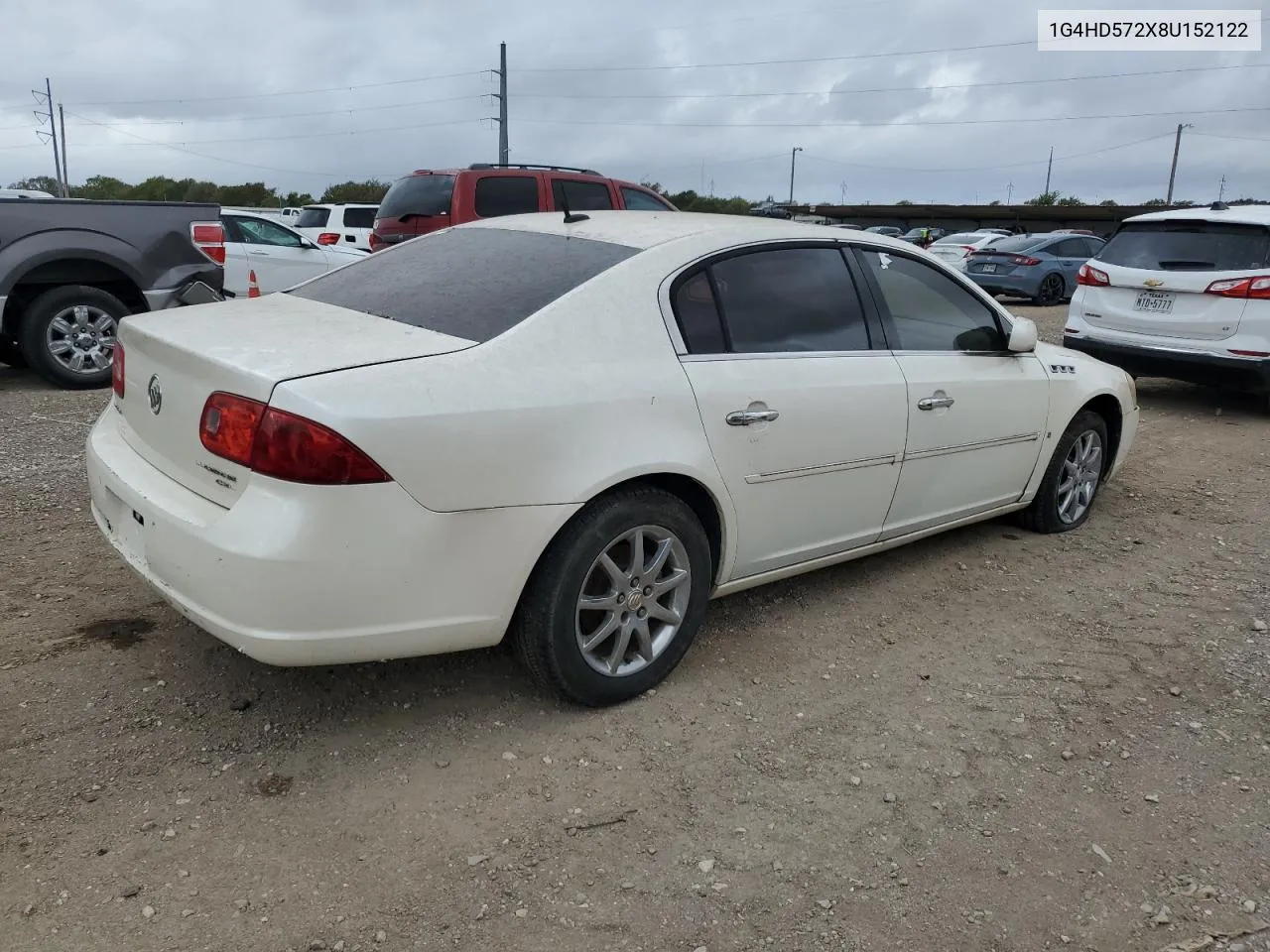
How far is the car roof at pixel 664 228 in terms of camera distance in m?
3.53

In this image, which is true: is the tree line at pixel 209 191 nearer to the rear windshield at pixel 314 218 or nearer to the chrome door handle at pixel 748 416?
the rear windshield at pixel 314 218

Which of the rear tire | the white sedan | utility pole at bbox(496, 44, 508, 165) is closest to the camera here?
the white sedan

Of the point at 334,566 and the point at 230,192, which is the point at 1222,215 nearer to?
the point at 334,566

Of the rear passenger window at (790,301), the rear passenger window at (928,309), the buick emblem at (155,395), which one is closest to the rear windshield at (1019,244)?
the rear passenger window at (928,309)

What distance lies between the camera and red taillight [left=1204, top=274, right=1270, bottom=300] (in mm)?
7668

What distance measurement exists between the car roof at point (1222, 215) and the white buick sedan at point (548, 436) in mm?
4969

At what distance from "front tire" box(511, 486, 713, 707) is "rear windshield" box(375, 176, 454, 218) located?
8607 millimetres

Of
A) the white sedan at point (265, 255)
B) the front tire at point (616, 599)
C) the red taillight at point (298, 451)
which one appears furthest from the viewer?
the white sedan at point (265, 255)

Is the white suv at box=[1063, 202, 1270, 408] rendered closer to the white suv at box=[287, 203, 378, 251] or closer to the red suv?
the red suv

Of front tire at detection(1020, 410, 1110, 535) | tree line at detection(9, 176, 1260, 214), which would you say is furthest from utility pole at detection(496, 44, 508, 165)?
front tire at detection(1020, 410, 1110, 535)

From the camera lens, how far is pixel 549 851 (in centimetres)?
260

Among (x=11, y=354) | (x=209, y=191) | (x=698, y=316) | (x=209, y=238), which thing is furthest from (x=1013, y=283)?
(x=209, y=191)

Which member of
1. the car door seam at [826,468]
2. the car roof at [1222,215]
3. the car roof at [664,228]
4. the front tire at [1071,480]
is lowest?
the front tire at [1071,480]

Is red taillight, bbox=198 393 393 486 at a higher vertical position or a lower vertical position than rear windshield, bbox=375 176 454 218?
lower
